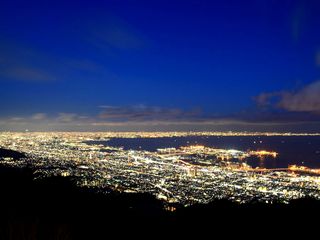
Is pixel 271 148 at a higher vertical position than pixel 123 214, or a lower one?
lower

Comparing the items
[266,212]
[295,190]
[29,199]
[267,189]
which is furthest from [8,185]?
[295,190]

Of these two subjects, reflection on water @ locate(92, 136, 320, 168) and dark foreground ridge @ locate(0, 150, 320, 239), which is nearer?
dark foreground ridge @ locate(0, 150, 320, 239)

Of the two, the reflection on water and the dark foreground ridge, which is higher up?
the dark foreground ridge

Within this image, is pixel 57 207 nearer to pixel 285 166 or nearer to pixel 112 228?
pixel 112 228

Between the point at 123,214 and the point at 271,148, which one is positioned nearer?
the point at 123,214

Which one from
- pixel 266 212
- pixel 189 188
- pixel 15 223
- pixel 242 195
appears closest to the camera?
pixel 15 223

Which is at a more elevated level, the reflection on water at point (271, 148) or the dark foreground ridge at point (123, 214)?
the dark foreground ridge at point (123, 214)

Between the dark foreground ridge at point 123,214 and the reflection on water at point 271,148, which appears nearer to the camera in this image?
the dark foreground ridge at point 123,214

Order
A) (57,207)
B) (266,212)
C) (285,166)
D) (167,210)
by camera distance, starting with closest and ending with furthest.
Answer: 1. (266,212)
2. (57,207)
3. (167,210)
4. (285,166)
